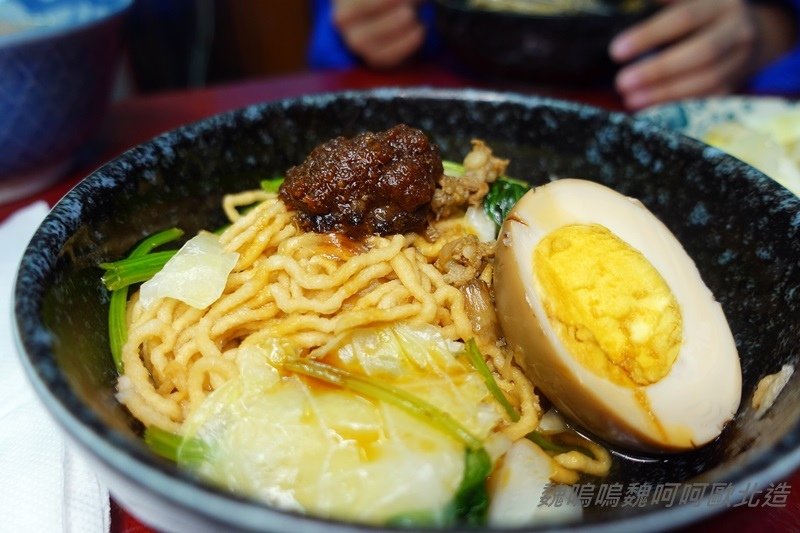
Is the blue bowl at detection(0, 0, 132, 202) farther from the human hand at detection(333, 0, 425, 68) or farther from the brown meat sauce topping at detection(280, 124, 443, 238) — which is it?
the human hand at detection(333, 0, 425, 68)

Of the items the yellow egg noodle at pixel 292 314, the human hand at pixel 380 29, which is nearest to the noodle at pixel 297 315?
the yellow egg noodle at pixel 292 314

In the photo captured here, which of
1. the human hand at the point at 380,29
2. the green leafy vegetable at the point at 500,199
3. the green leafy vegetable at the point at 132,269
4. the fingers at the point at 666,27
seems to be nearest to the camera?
the green leafy vegetable at the point at 132,269

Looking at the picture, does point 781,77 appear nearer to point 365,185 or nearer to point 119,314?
point 365,185

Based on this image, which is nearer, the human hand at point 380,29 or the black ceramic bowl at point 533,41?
the black ceramic bowl at point 533,41

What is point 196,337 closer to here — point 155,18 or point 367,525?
point 367,525

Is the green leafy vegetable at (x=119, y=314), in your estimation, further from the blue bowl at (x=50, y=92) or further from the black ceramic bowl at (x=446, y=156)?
the blue bowl at (x=50, y=92)

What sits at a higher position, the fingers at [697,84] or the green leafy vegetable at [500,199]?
the green leafy vegetable at [500,199]

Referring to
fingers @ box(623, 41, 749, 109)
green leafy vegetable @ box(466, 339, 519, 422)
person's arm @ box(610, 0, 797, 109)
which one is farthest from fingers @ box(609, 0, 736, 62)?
green leafy vegetable @ box(466, 339, 519, 422)
